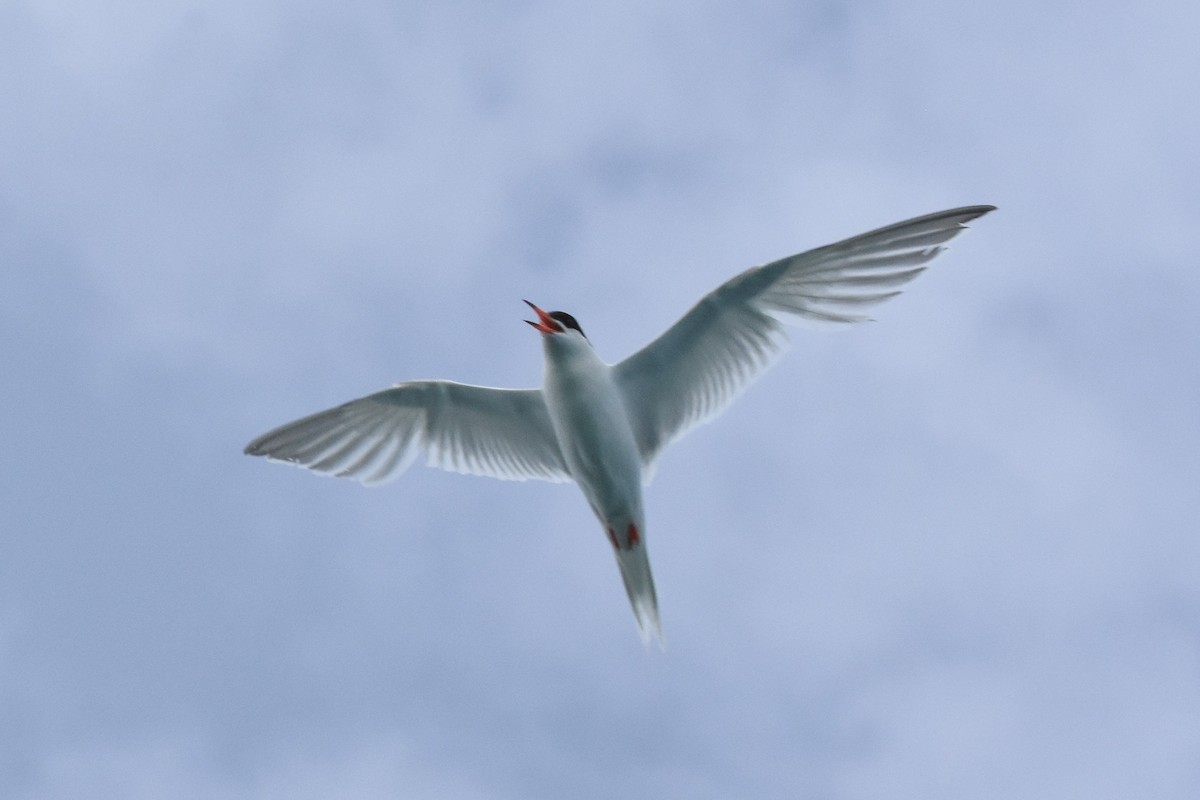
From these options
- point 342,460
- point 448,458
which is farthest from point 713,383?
point 342,460

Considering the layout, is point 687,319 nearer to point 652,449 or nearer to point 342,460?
point 652,449

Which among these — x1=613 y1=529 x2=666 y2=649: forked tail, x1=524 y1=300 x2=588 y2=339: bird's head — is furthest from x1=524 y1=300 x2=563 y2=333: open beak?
x1=613 y1=529 x2=666 y2=649: forked tail

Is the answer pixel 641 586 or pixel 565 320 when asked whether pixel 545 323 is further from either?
pixel 641 586

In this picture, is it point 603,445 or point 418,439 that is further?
point 418,439

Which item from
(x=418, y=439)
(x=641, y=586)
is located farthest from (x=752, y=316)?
(x=418, y=439)

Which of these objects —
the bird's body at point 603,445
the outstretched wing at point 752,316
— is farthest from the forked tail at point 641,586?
the outstretched wing at point 752,316

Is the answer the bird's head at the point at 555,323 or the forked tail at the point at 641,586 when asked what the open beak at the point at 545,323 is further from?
the forked tail at the point at 641,586

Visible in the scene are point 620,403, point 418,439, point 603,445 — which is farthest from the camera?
point 418,439
